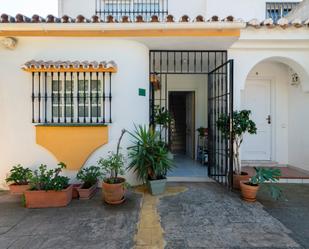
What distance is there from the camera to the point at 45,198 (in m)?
3.47

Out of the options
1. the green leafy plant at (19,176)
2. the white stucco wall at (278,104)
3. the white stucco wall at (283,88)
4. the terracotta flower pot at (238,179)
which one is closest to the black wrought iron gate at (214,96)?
the terracotta flower pot at (238,179)

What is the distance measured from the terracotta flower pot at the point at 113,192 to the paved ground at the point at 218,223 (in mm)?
746

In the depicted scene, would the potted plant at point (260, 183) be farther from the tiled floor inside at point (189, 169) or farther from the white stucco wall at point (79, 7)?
the white stucco wall at point (79, 7)

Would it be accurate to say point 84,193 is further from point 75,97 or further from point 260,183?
point 260,183

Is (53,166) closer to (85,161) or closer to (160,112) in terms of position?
(85,161)

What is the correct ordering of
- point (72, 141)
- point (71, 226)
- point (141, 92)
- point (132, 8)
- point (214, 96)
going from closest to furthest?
point (71, 226), point (72, 141), point (141, 92), point (214, 96), point (132, 8)

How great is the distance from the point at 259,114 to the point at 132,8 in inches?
210

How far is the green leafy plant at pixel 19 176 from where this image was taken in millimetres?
3941

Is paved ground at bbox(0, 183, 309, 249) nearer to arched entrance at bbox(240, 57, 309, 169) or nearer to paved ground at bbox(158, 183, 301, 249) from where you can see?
paved ground at bbox(158, 183, 301, 249)

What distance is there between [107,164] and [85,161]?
2.51 ft

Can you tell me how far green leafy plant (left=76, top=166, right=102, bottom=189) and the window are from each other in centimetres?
100

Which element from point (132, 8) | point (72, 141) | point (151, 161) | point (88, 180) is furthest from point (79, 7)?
point (151, 161)

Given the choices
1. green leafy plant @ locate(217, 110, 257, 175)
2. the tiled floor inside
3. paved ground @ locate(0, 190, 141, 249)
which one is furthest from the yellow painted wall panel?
green leafy plant @ locate(217, 110, 257, 175)

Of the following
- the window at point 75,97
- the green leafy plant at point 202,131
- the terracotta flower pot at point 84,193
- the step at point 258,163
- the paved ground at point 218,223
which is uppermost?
the window at point 75,97
